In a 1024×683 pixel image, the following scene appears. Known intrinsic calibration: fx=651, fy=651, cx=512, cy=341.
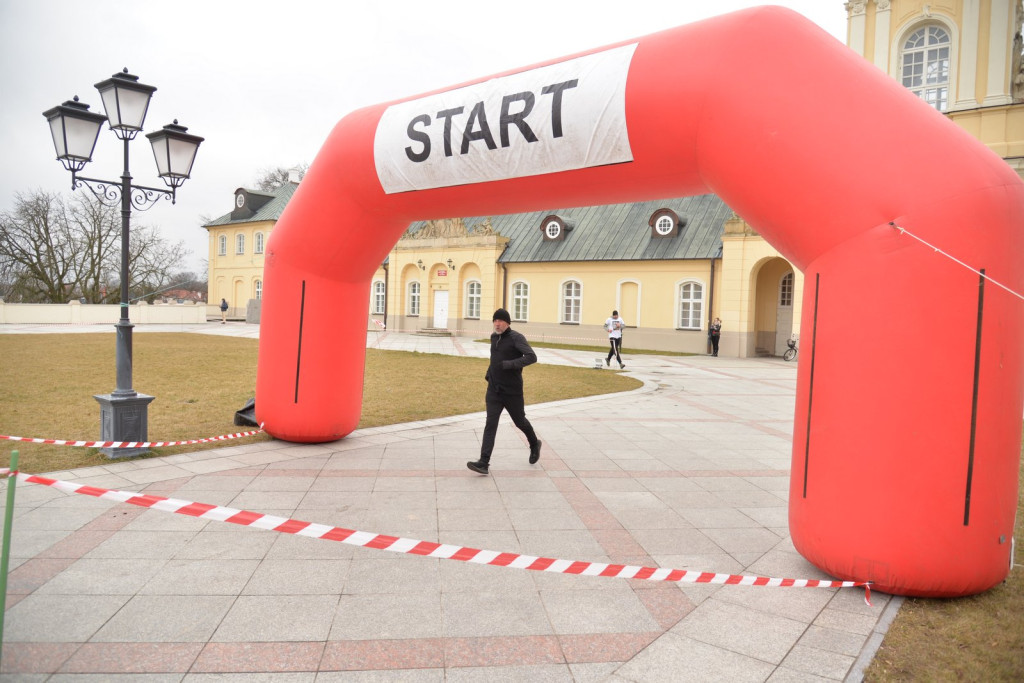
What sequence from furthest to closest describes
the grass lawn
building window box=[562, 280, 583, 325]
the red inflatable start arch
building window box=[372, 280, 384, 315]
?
building window box=[372, 280, 384, 315], building window box=[562, 280, 583, 325], the red inflatable start arch, the grass lawn

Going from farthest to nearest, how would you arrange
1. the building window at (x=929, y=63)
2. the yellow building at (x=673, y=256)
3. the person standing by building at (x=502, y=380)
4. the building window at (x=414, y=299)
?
the building window at (x=414, y=299), the building window at (x=929, y=63), the yellow building at (x=673, y=256), the person standing by building at (x=502, y=380)

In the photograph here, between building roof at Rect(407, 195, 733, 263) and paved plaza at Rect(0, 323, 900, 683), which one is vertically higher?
building roof at Rect(407, 195, 733, 263)

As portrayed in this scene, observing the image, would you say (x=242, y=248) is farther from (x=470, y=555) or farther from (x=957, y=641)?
(x=957, y=641)

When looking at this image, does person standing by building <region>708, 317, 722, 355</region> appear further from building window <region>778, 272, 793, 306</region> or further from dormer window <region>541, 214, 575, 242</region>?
dormer window <region>541, 214, 575, 242</region>

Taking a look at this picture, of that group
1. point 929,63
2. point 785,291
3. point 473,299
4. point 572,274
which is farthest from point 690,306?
point 473,299

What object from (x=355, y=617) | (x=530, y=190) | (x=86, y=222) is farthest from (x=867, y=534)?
(x=86, y=222)

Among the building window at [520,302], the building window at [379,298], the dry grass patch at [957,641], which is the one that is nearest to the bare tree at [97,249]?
the building window at [379,298]

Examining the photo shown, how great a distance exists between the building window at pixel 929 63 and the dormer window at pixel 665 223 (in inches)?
392

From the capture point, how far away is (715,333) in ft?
87.9

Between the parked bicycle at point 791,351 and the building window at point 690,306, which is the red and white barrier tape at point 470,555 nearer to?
the parked bicycle at point 791,351

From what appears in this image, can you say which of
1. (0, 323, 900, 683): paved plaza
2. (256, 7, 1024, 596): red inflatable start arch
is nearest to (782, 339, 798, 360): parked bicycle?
(0, 323, 900, 683): paved plaza

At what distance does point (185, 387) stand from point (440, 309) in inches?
942

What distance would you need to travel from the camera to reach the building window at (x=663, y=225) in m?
29.4

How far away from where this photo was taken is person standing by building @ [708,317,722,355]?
26797 millimetres
